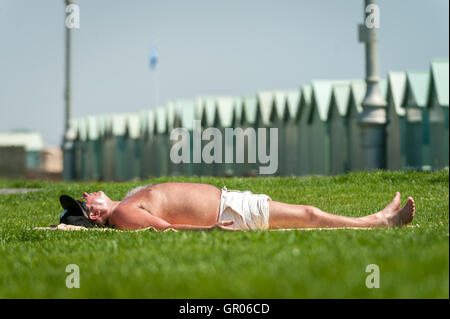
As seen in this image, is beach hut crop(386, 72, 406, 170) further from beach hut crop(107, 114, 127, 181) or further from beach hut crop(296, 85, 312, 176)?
beach hut crop(107, 114, 127, 181)

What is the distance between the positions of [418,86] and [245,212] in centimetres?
1683

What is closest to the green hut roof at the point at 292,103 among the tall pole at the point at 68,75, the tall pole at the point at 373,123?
the tall pole at the point at 68,75

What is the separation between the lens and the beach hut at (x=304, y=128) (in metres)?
29.4

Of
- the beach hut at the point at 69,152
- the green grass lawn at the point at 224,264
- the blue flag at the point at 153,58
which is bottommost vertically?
the green grass lawn at the point at 224,264

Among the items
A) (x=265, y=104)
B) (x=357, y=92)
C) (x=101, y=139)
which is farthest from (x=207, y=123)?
(x=101, y=139)

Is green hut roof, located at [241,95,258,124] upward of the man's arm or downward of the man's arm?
upward

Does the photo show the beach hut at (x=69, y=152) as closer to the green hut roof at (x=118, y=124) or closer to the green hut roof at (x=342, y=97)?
the green hut roof at (x=342, y=97)

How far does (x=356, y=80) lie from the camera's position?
28297 millimetres

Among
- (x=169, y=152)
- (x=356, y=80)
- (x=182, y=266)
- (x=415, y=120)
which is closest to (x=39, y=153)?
(x=169, y=152)

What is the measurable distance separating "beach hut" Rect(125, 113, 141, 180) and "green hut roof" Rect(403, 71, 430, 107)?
25047 mm

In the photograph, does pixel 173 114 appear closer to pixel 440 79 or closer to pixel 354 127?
pixel 354 127

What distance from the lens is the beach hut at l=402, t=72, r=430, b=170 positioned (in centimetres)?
2286

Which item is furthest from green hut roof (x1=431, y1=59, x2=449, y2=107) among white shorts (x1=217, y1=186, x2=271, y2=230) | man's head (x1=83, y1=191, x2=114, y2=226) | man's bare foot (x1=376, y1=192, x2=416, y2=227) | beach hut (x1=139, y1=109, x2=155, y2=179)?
beach hut (x1=139, y1=109, x2=155, y2=179)
